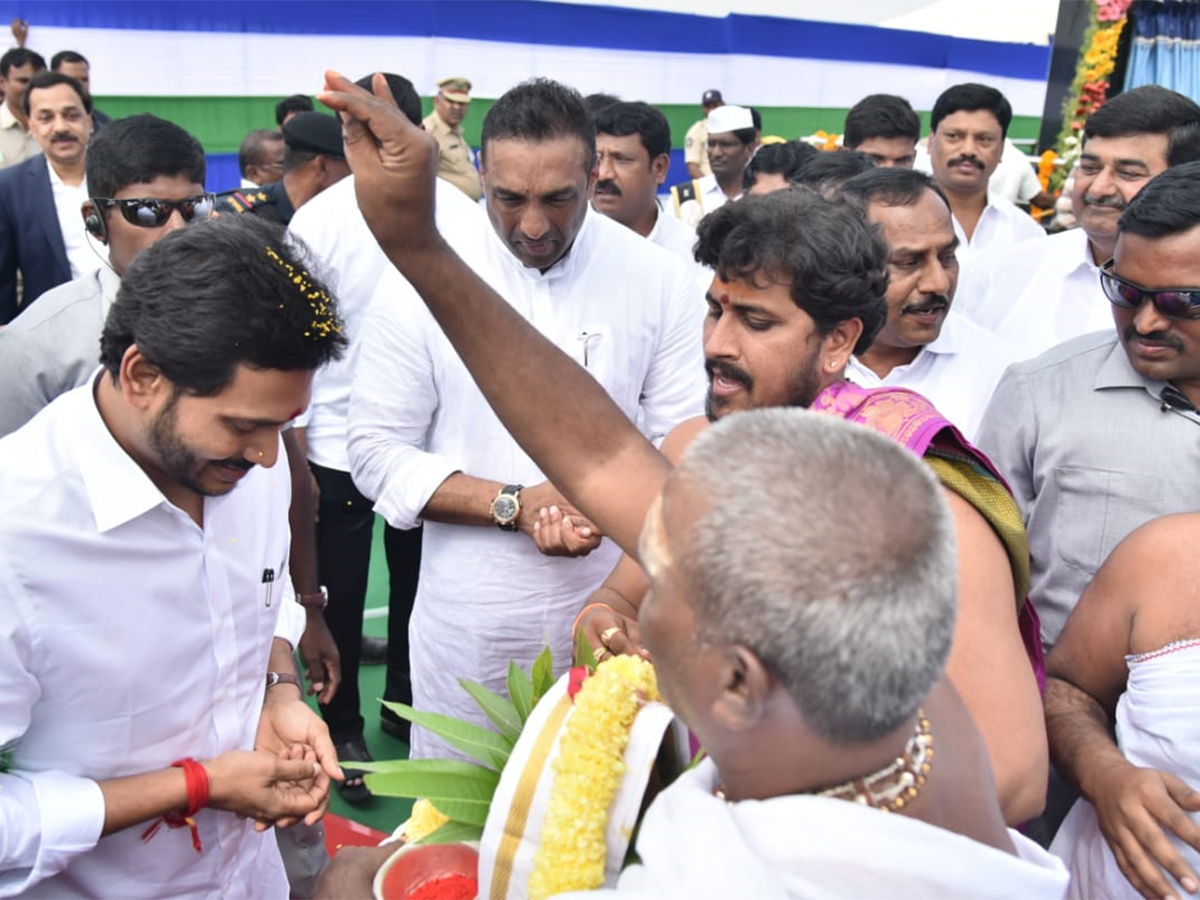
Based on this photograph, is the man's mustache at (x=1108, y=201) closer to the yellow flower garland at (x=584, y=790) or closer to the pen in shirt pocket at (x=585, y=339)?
the pen in shirt pocket at (x=585, y=339)

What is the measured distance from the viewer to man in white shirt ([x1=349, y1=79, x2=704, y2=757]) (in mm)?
3184

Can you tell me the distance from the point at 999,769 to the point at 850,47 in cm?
1582

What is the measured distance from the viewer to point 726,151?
7.73 metres

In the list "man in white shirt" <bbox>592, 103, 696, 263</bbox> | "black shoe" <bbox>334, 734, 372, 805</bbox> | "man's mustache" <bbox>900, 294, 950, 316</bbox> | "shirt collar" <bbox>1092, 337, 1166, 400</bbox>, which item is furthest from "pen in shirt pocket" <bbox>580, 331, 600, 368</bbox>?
"man in white shirt" <bbox>592, 103, 696, 263</bbox>

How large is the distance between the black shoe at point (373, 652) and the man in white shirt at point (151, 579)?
10.0ft

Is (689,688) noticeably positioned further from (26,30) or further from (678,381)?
(26,30)

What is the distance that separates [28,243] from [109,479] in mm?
3248

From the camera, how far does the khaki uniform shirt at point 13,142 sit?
287 inches

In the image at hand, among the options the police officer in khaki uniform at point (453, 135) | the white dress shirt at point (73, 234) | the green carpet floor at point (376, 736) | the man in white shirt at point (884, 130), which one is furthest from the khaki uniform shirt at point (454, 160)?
the white dress shirt at point (73, 234)

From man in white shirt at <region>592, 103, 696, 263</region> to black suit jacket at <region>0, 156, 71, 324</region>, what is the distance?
2476mm

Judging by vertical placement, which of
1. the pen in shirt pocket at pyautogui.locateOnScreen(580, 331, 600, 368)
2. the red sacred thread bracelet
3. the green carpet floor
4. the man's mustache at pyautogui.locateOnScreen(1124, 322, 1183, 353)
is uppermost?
the man's mustache at pyautogui.locateOnScreen(1124, 322, 1183, 353)

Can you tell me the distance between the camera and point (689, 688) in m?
1.19

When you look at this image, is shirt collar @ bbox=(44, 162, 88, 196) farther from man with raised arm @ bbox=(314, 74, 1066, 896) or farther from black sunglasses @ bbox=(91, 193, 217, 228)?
man with raised arm @ bbox=(314, 74, 1066, 896)

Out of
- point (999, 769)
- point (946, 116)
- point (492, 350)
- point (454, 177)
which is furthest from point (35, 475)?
point (454, 177)
